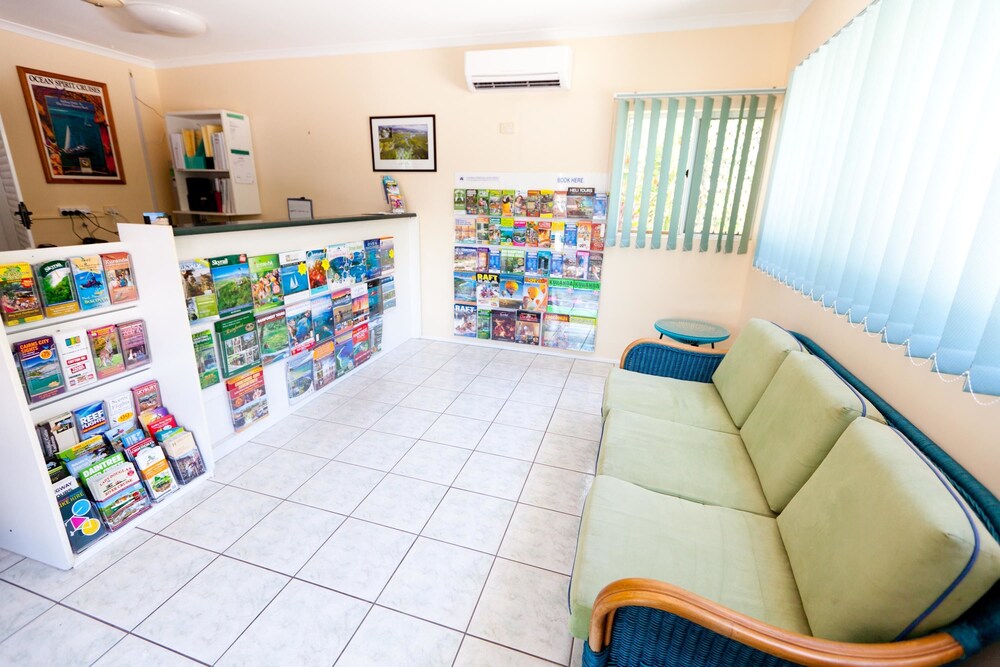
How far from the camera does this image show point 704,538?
1354mm

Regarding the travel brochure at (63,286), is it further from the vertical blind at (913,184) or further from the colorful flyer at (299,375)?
the vertical blind at (913,184)

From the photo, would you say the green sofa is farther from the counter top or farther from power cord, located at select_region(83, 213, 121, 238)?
power cord, located at select_region(83, 213, 121, 238)

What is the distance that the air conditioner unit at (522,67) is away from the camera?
3211 millimetres

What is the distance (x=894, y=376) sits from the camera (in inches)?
57.8

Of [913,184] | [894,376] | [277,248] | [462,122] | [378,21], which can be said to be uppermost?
[378,21]

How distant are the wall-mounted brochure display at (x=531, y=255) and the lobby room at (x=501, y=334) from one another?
0.03 m

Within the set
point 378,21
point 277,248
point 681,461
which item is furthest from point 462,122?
point 681,461

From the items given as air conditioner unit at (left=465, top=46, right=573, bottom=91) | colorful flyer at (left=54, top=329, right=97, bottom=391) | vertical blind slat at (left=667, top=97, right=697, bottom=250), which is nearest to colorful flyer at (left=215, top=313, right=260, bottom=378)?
colorful flyer at (left=54, top=329, right=97, bottom=391)

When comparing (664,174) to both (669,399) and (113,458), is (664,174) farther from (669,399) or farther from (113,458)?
(113,458)

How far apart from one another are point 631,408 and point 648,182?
1.99 m

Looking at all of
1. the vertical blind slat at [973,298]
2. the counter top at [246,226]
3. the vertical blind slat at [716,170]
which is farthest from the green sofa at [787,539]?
the counter top at [246,226]

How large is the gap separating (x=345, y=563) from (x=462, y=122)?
3.39 metres

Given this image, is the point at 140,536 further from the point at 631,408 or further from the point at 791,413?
the point at 791,413

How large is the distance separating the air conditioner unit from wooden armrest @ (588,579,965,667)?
3.36 meters
